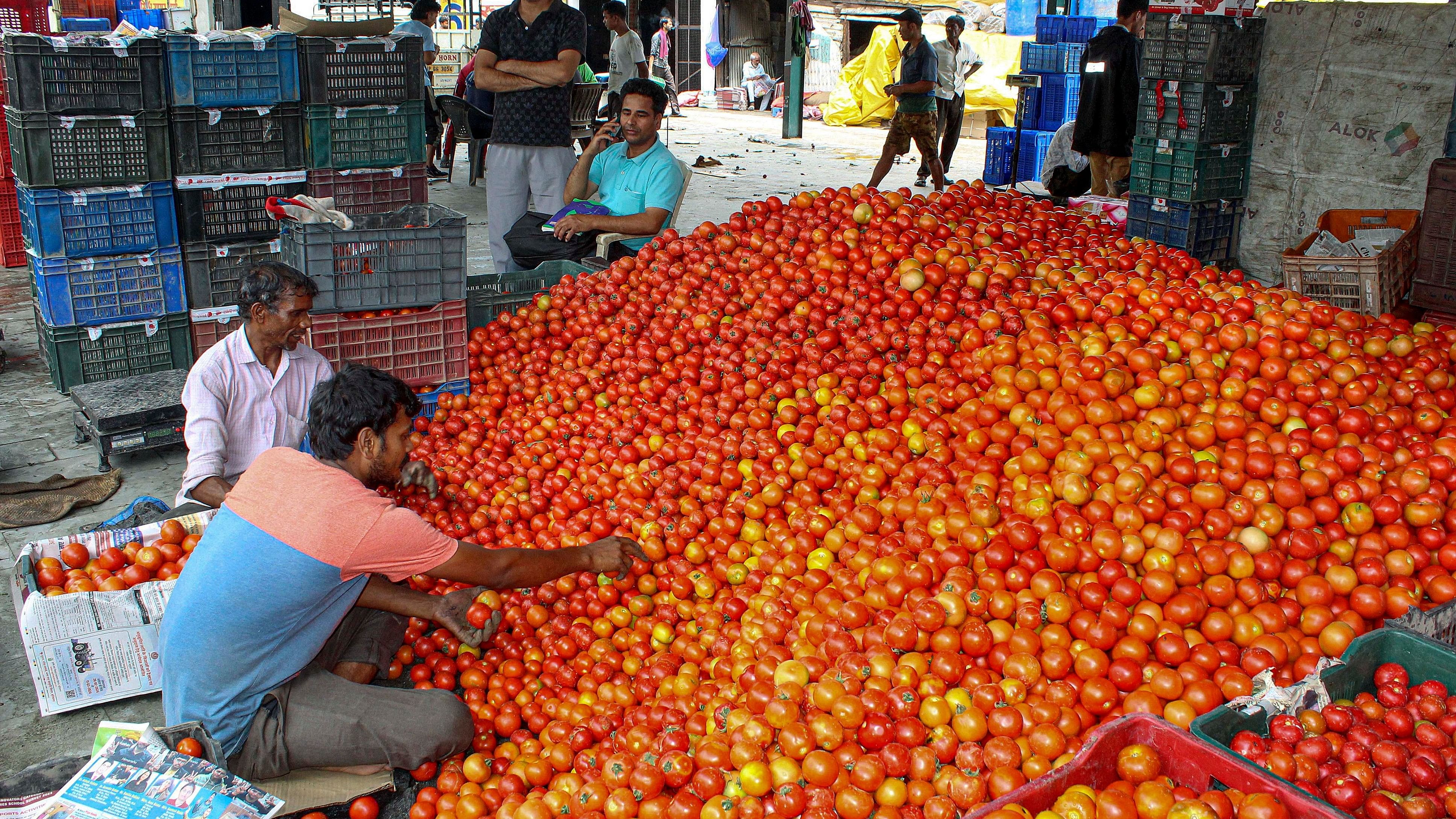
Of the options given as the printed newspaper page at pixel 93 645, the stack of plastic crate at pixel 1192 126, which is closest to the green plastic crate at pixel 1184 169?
the stack of plastic crate at pixel 1192 126

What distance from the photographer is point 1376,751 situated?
7.05 ft

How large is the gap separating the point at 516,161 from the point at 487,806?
4944 millimetres

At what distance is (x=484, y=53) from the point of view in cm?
670

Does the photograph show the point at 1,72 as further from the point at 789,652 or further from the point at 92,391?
the point at 789,652

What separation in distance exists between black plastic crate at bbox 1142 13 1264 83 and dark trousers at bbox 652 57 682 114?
45.1 ft

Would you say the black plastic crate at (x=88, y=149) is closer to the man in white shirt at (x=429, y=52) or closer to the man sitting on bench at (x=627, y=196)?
the man sitting on bench at (x=627, y=196)

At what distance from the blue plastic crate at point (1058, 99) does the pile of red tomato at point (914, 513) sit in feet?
27.9

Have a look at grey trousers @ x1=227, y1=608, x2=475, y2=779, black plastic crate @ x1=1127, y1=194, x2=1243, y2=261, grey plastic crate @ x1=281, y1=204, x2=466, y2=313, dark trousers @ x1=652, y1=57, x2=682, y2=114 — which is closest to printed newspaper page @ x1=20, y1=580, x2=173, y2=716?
grey trousers @ x1=227, y1=608, x2=475, y2=779

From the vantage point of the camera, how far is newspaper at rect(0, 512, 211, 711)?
325 centimetres

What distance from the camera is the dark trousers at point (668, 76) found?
21.2m

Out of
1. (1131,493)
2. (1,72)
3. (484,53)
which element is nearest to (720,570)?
(1131,493)

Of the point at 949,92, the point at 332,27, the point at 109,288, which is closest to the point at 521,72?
the point at 332,27

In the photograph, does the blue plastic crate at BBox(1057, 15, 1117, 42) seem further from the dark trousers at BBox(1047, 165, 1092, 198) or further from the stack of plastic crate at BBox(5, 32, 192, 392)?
the stack of plastic crate at BBox(5, 32, 192, 392)

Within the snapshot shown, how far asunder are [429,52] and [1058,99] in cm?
758
